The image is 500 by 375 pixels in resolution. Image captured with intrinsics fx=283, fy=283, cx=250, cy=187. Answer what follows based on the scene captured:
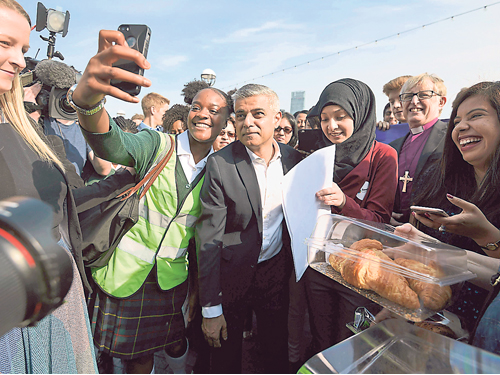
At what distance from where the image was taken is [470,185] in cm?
157

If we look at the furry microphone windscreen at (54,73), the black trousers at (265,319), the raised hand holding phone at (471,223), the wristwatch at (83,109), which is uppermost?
the furry microphone windscreen at (54,73)

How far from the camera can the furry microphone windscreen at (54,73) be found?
2.63 metres

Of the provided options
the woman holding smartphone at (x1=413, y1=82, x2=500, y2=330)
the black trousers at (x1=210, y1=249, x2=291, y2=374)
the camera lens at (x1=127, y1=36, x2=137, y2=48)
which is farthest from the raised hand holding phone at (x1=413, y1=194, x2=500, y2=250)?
the camera lens at (x1=127, y1=36, x2=137, y2=48)

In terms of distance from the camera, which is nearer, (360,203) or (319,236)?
(319,236)

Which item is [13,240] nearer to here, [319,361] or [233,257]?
[319,361]

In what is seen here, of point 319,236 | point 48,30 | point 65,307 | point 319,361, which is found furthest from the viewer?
point 48,30

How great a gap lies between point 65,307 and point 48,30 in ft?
12.3

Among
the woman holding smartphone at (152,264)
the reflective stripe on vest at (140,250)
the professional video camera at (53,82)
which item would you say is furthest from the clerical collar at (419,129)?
the professional video camera at (53,82)

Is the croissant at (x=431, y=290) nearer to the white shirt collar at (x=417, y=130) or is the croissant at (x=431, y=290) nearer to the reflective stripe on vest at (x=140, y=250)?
the reflective stripe on vest at (x=140, y=250)

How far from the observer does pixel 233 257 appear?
1950mm

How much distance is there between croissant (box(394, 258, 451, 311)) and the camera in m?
0.90

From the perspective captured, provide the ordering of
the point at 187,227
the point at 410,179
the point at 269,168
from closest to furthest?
the point at 187,227
the point at 269,168
the point at 410,179

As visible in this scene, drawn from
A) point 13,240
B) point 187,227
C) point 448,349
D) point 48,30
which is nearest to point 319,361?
point 448,349

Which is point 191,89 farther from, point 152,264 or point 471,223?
point 471,223
